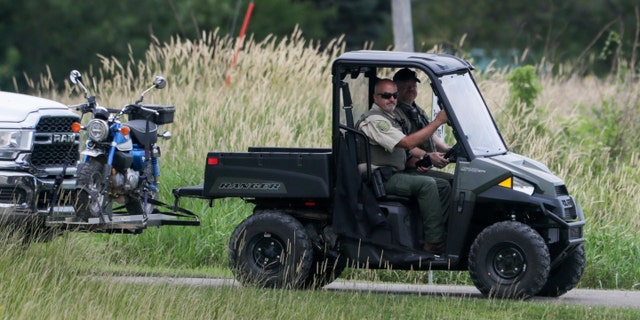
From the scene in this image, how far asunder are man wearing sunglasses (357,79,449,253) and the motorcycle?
2111 millimetres

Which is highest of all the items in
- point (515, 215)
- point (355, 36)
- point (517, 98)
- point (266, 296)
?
point (355, 36)

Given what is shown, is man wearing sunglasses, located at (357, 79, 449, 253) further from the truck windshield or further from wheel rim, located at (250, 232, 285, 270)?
wheel rim, located at (250, 232, 285, 270)

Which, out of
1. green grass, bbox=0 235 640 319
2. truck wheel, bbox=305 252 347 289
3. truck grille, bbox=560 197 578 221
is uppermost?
truck grille, bbox=560 197 578 221

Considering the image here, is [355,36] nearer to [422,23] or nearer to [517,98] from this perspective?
[422,23]

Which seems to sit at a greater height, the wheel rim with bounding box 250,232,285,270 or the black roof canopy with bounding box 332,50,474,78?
the black roof canopy with bounding box 332,50,474,78

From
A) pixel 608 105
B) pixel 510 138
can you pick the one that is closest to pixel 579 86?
pixel 608 105

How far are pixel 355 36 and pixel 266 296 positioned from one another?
118ft

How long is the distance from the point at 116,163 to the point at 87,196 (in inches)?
15.4

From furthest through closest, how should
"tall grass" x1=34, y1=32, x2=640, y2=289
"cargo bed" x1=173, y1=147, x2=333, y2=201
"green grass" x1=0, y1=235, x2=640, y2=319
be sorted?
"tall grass" x1=34, y1=32, x2=640, y2=289 → "cargo bed" x1=173, y1=147, x2=333, y2=201 → "green grass" x1=0, y1=235, x2=640, y2=319

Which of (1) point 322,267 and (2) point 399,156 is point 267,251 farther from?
(2) point 399,156

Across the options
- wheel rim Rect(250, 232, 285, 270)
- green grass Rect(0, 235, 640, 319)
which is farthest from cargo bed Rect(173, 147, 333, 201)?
green grass Rect(0, 235, 640, 319)

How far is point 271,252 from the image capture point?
12148 millimetres

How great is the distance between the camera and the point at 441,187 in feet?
38.8

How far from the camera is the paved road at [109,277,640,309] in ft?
39.3
